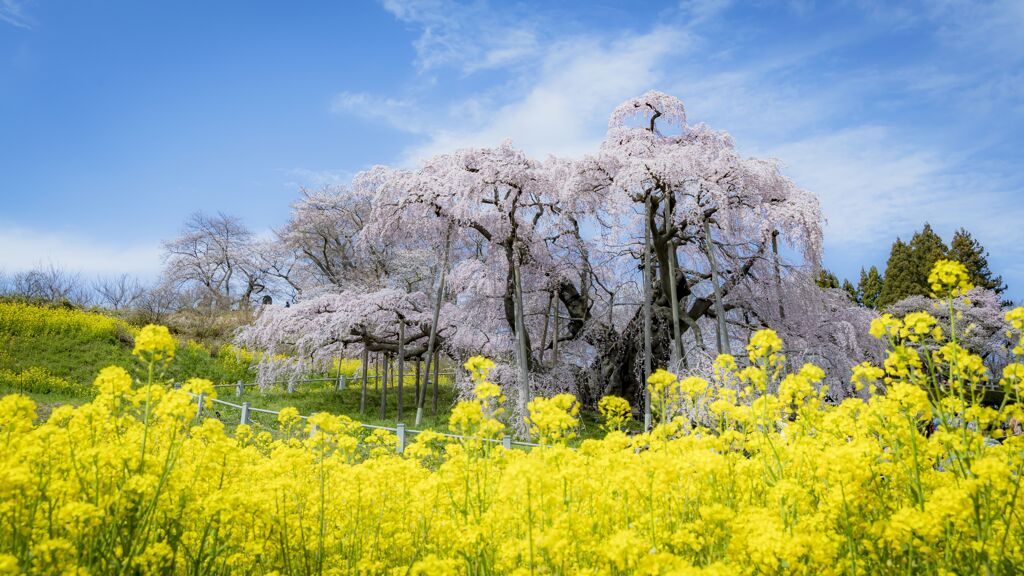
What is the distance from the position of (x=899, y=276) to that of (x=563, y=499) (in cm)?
3727

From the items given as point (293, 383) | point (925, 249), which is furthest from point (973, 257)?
point (293, 383)

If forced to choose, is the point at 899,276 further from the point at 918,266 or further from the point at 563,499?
the point at 563,499

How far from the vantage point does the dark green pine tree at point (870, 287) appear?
114 ft

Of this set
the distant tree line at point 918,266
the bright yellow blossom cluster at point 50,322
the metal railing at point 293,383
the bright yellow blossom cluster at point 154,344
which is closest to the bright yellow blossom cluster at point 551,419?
the bright yellow blossom cluster at point 154,344

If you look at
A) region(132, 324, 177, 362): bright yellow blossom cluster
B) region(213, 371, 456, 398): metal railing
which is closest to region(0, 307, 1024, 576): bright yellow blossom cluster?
region(132, 324, 177, 362): bright yellow blossom cluster

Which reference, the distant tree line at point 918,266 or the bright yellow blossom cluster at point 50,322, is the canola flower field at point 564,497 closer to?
the bright yellow blossom cluster at point 50,322

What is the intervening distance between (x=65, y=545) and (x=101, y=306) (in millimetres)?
32449

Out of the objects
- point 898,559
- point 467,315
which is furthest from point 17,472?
point 467,315

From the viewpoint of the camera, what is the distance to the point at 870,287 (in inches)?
1395

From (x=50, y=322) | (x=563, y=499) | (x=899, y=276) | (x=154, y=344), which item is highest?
(x=899, y=276)

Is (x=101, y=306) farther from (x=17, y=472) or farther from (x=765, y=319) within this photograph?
(x=17, y=472)

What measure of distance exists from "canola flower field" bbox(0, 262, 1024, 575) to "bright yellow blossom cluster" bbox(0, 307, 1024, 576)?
0.04 ft

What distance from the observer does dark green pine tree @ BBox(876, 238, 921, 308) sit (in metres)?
31.7

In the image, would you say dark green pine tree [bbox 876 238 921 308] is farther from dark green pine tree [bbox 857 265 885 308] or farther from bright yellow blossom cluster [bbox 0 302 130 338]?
bright yellow blossom cluster [bbox 0 302 130 338]
